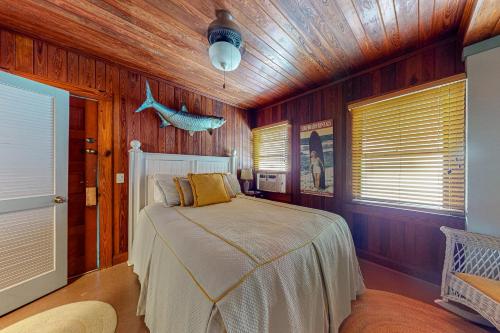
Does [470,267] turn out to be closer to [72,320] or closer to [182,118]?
[72,320]

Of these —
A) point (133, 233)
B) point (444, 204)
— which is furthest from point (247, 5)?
point (133, 233)

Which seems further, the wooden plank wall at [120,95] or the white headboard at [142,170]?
the white headboard at [142,170]

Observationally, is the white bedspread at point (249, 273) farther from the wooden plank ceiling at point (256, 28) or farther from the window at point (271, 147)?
the window at point (271, 147)

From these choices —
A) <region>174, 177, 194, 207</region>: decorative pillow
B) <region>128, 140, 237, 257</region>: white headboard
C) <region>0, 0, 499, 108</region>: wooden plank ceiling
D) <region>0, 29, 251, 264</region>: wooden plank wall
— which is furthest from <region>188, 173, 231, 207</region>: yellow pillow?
<region>0, 0, 499, 108</region>: wooden plank ceiling

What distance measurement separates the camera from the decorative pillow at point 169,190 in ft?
6.94

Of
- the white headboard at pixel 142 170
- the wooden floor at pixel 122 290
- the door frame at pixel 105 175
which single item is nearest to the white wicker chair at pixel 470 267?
the wooden floor at pixel 122 290

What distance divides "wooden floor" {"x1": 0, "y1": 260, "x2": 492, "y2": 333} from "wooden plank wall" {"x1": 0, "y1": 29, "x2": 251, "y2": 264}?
35 centimetres

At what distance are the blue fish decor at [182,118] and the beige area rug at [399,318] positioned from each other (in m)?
2.82

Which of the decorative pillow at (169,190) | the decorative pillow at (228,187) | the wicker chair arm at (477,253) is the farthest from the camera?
the decorative pillow at (228,187)

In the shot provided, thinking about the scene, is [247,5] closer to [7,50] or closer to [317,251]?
[317,251]

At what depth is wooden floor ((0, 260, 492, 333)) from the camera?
4.97ft

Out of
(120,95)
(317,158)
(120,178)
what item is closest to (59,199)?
(120,178)

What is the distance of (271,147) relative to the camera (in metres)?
3.58

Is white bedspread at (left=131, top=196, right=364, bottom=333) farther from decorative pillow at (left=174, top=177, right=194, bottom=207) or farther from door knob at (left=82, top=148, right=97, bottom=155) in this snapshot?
door knob at (left=82, top=148, right=97, bottom=155)
